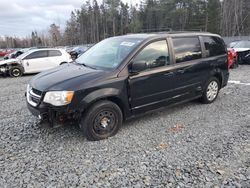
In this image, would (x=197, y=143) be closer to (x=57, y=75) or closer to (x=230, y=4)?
(x=57, y=75)

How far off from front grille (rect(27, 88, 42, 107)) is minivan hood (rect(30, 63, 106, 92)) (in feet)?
0.24

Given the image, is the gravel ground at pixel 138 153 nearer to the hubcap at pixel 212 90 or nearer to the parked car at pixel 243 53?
the hubcap at pixel 212 90

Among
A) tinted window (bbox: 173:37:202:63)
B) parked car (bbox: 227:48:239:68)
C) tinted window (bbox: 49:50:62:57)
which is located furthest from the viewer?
tinted window (bbox: 49:50:62:57)

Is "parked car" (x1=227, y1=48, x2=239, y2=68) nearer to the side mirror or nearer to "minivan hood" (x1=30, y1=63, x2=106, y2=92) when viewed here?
the side mirror

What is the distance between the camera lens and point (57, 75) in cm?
416

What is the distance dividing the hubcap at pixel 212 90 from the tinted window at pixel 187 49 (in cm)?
91

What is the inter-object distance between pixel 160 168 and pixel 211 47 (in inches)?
144

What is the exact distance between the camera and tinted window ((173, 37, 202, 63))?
16.1 ft

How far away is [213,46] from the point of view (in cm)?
582

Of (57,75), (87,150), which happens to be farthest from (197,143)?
(57,75)

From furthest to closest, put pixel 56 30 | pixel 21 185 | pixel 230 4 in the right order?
pixel 56 30 < pixel 230 4 < pixel 21 185

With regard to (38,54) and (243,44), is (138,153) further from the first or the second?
(243,44)

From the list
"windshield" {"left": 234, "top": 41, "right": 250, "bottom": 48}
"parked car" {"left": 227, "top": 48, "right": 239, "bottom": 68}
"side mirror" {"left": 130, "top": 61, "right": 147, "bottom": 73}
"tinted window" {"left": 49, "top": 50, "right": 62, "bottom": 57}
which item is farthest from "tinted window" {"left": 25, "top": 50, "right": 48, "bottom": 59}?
"windshield" {"left": 234, "top": 41, "right": 250, "bottom": 48}

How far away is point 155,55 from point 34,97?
2.30 meters
